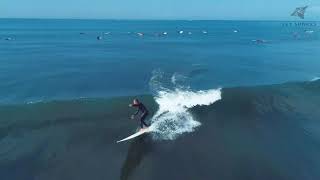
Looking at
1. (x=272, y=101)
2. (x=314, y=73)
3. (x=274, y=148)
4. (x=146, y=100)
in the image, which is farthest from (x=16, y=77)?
(x=314, y=73)

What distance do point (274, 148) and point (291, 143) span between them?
65.1 inches

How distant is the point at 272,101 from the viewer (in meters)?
33.8

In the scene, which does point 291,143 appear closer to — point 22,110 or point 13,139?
point 13,139

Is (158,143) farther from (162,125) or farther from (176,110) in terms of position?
(176,110)

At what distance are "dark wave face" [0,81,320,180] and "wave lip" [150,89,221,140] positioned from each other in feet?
1.07

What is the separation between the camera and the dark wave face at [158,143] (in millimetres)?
20812

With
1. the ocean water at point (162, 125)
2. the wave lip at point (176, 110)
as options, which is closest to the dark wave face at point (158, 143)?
the ocean water at point (162, 125)

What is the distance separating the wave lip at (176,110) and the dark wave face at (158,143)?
0.33 m

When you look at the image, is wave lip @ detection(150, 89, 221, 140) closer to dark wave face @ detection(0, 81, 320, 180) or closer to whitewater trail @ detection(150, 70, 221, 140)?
whitewater trail @ detection(150, 70, 221, 140)

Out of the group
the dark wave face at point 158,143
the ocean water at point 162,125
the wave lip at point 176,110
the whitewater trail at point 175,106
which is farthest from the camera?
the whitewater trail at point 175,106

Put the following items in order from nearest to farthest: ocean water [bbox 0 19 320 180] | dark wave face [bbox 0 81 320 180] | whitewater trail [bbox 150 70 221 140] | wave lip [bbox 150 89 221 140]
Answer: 1. dark wave face [bbox 0 81 320 180]
2. ocean water [bbox 0 19 320 180]
3. wave lip [bbox 150 89 221 140]
4. whitewater trail [bbox 150 70 221 140]

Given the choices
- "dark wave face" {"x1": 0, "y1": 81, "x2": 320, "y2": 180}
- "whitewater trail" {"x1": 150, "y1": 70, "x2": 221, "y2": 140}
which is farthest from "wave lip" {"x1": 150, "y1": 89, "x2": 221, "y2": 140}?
"dark wave face" {"x1": 0, "y1": 81, "x2": 320, "y2": 180}

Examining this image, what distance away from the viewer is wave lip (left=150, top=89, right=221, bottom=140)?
83.8 ft

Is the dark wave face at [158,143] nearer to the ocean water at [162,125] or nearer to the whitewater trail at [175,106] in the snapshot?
the ocean water at [162,125]
